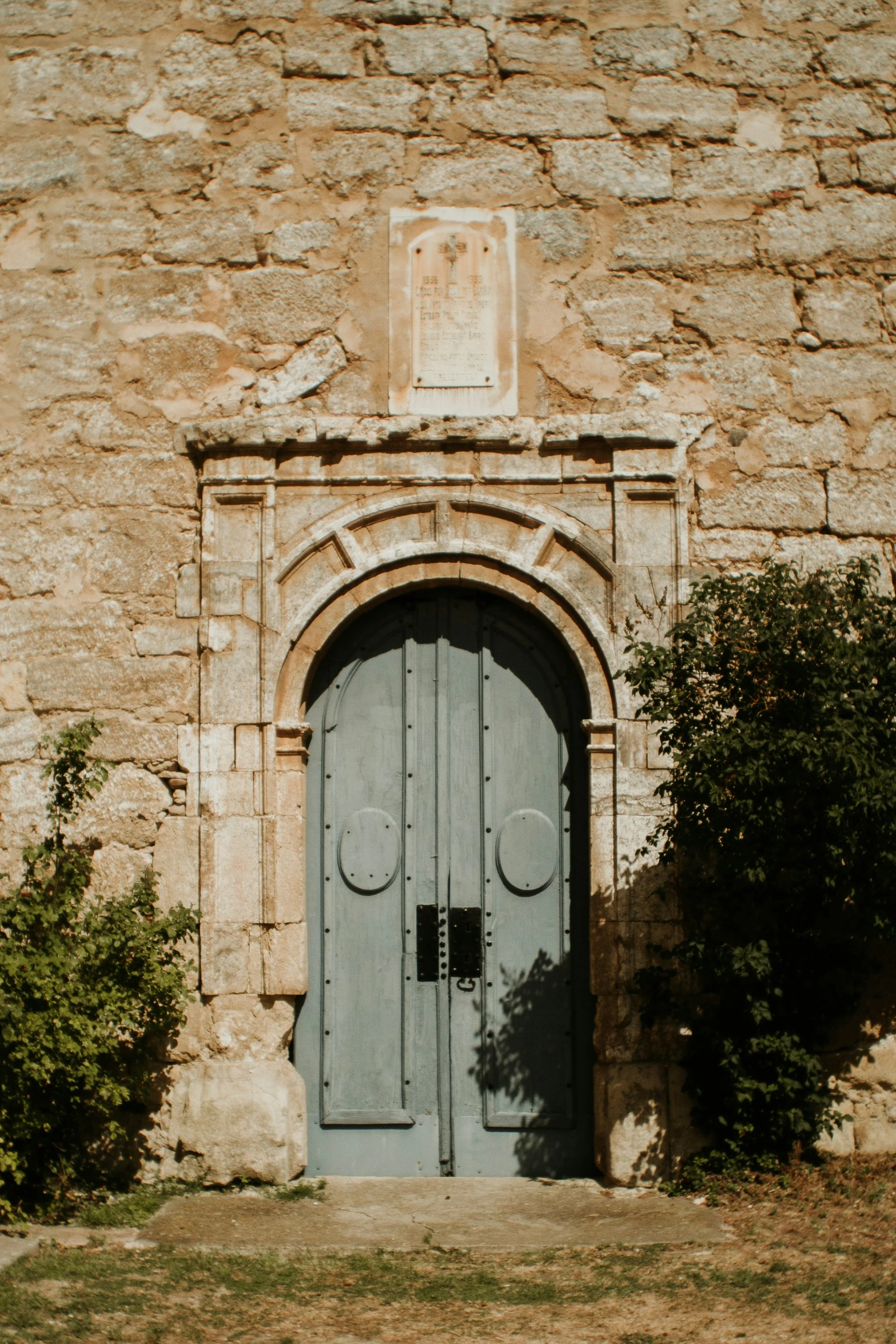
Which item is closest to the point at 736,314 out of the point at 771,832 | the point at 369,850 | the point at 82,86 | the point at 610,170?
the point at 610,170

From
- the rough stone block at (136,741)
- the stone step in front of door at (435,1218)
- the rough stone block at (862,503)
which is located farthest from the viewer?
the rough stone block at (862,503)

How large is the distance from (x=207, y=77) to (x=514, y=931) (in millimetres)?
3537

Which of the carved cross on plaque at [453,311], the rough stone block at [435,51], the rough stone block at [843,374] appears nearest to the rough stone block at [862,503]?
the rough stone block at [843,374]

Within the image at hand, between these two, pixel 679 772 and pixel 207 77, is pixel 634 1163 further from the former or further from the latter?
pixel 207 77

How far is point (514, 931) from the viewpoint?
15.8 feet

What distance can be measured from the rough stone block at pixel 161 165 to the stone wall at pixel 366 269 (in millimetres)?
10

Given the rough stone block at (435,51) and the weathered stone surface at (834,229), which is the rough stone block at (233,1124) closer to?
the weathered stone surface at (834,229)

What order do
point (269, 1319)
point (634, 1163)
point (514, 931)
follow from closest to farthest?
1. point (269, 1319)
2. point (634, 1163)
3. point (514, 931)

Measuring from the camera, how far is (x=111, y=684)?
4.82m

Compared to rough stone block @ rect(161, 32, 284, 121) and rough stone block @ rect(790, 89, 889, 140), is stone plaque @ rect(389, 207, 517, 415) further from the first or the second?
rough stone block @ rect(790, 89, 889, 140)

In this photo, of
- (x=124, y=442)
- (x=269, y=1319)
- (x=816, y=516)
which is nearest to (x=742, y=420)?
(x=816, y=516)

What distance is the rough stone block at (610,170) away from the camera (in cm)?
498

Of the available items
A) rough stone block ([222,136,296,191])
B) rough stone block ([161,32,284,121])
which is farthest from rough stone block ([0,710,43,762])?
rough stone block ([161,32,284,121])

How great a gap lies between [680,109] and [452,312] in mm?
1209
